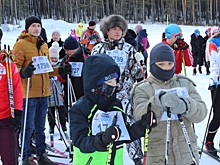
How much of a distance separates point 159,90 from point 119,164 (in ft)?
2.20

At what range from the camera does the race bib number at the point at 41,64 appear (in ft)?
14.4

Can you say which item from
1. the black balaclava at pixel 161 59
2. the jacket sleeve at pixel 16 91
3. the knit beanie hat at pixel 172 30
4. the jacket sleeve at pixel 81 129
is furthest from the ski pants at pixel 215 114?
the jacket sleeve at pixel 81 129

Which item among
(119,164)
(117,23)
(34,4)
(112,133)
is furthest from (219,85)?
(34,4)

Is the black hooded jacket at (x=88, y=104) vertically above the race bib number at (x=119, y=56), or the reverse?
the race bib number at (x=119, y=56)

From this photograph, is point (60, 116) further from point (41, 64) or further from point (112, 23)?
point (112, 23)

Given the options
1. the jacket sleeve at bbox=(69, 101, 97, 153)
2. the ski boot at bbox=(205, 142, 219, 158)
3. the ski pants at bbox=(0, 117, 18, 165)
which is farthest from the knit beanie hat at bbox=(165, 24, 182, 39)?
the jacket sleeve at bbox=(69, 101, 97, 153)

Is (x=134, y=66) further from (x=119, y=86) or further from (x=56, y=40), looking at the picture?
(x=56, y=40)

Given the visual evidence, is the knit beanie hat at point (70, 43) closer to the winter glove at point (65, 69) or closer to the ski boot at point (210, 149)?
the winter glove at point (65, 69)

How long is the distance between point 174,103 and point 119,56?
1753 millimetres

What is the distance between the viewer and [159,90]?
2740 mm

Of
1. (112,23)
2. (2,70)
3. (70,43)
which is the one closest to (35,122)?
(2,70)

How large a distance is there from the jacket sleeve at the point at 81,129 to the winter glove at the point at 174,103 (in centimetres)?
57

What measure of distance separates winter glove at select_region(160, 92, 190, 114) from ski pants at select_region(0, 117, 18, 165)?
1.82 meters

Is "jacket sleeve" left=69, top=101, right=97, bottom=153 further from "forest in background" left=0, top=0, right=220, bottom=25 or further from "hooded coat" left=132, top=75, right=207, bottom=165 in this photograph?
"forest in background" left=0, top=0, right=220, bottom=25
